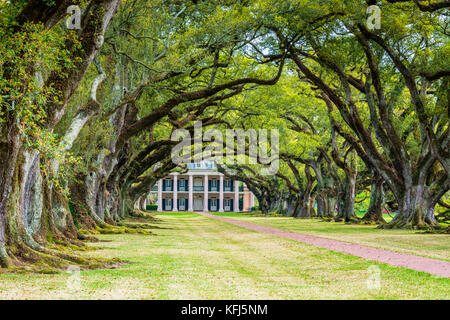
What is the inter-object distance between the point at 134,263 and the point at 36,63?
→ 4.44 m

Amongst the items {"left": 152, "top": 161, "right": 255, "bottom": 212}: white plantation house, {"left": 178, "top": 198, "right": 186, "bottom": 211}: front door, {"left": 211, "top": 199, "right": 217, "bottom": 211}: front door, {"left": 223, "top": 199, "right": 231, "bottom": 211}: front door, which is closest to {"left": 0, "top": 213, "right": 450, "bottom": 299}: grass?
{"left": 152, "top": 161, "right": 255, "bottom": 212}: white plantation house

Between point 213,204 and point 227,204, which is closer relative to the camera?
point 213,204

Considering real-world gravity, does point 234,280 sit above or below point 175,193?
below

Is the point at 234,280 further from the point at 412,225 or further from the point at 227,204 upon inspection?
the point at 227,204

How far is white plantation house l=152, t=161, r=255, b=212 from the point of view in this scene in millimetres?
94438

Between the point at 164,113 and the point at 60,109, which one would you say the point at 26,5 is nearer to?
the point at 60,109

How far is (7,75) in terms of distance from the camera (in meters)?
8.31

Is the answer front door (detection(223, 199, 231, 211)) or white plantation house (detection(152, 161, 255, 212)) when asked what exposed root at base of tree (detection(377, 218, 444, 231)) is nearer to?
white plantation house (detection(152, 161, 255, 212))

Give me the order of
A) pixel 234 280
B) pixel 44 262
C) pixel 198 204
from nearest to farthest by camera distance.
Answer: pixel 234 280 → pixel 44 262 → pixel 198 204

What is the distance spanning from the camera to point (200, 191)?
97000 millimetres

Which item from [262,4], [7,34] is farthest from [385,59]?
[7,34]

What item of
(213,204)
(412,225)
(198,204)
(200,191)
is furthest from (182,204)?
(412,225)

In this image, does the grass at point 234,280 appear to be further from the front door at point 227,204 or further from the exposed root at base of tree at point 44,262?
the front door at point 227,204

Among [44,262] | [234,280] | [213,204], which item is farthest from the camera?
[213,204]
